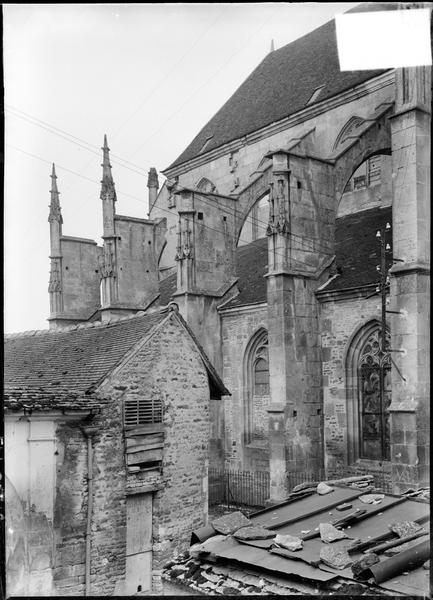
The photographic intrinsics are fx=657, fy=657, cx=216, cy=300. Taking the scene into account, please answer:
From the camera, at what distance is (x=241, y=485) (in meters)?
14.2

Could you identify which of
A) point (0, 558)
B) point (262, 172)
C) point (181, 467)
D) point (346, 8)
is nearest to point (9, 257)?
point (0, 558)

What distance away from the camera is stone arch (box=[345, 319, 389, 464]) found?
14.0 m

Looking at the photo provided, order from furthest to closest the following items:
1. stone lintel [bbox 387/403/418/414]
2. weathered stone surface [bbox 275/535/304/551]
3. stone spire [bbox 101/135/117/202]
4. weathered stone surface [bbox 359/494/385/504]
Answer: stone lintel [bbox 387/403/418/414] → stone spire [bbox 101/135/117/202] → weathered stone surface [bbox 359/494/385/504] → weathered stone surface [bbox 275/535/304/551]

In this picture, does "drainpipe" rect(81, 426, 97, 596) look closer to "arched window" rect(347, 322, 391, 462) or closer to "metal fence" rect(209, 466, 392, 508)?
"metal fence" rect(209, 466, 392, 508)

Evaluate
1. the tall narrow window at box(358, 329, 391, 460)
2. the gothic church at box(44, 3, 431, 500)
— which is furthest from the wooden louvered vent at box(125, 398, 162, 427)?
the tall narrow window at box(358, 329, 391, 460)

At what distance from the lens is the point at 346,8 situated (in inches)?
175

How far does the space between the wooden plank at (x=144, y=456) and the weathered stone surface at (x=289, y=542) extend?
11.0 feet

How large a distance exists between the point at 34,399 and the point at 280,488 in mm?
7644

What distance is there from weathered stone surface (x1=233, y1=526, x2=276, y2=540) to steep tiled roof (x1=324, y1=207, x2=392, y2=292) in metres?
8.70

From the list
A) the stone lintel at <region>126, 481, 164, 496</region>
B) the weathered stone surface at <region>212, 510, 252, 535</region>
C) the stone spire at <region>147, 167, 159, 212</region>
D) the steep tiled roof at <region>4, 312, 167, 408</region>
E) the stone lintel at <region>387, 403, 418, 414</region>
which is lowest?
the stone lintel at <region>126, 481, 164, 496</region>

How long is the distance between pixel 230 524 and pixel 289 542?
78cm

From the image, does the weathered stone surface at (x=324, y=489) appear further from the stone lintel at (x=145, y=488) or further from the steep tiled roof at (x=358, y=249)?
the steep tiled roof at (x=358, y=249)

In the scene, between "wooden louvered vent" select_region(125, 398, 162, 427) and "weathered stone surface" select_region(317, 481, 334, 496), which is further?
"wooden louvered vent" select_region(125, 398, 162, 427)

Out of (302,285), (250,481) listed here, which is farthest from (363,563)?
(302,285)
